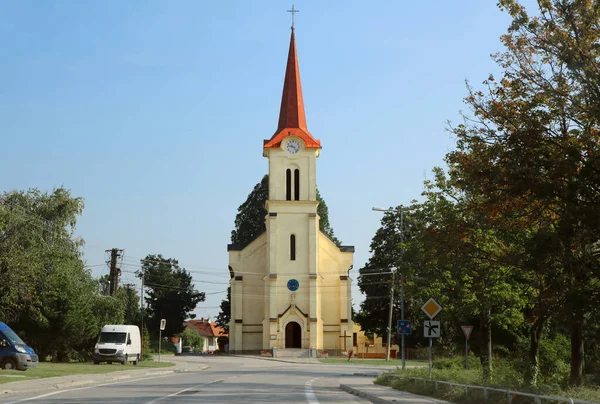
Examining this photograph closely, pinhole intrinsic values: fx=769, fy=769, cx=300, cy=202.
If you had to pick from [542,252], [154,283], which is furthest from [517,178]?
[154,283]

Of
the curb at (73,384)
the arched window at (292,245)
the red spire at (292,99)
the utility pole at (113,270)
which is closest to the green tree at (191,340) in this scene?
the arched window at (292,245)

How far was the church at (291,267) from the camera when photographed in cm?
6662

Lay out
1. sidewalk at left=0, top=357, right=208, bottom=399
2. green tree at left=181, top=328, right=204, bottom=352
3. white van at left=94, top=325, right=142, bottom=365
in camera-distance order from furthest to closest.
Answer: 1. green tree at left=181, top=328, right=204, bottom=352
2. white van at left=94, top=325, right=142, bottom=365
3. sidewalk at left=0, top=357, right=208, bottom=399

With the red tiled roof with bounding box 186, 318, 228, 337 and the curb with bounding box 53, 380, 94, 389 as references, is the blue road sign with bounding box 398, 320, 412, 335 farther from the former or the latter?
the red tiled roof with bounding box 186, 318, 228, 337

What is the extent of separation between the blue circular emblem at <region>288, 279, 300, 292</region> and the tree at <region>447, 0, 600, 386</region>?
1883 inches

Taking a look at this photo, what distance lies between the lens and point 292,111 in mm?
69625

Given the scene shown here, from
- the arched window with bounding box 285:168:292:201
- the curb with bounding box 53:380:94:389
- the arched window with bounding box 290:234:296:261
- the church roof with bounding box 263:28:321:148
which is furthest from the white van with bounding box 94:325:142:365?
the church roof with bounding box 263:28:321:148

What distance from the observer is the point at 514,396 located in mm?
15883

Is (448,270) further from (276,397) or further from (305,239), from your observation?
(305,239)

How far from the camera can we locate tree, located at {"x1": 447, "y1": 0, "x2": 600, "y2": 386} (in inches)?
Answer: 669

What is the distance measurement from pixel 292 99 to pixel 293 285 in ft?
55.3

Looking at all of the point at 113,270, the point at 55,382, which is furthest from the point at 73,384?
the point at 113,270

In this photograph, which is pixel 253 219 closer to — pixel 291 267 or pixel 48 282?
pixel 291 267

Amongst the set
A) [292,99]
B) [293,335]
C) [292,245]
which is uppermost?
[292,99]
